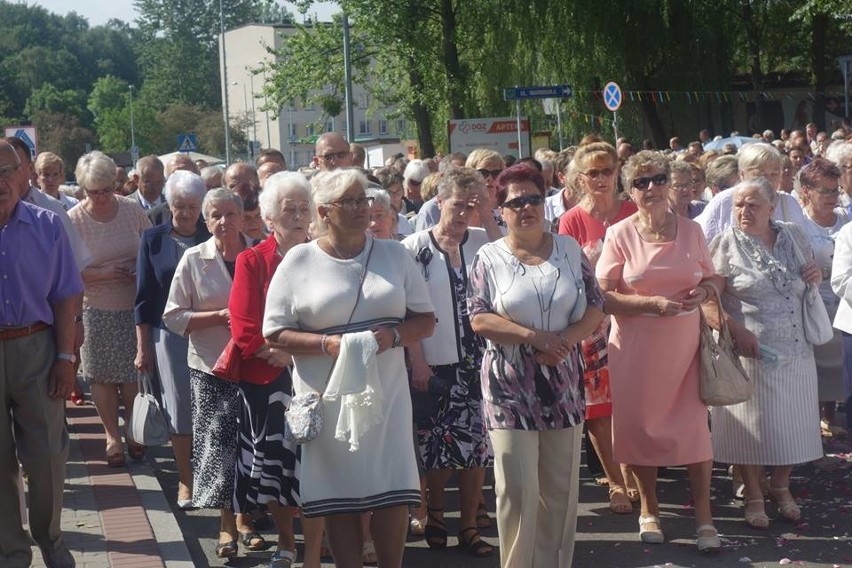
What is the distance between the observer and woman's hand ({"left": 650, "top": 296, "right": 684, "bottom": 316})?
23.0ft

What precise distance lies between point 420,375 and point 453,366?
439 millimetres

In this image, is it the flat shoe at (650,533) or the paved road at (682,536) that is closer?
the paved road at (682,536)

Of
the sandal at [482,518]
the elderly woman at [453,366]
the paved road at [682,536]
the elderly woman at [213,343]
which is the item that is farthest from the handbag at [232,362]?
the sandal at [482,518]

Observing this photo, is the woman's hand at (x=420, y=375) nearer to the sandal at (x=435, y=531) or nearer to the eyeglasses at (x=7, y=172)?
the sandal at (x=435, y=531)

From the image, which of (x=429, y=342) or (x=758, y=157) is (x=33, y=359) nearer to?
(x=429, y=342)

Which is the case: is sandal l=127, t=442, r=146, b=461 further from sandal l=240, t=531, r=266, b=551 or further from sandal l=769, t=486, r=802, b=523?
sandal l=769, t=486, r=802, b=523

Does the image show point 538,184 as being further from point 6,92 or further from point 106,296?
point 6,92

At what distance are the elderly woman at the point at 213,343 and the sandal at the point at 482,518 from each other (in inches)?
52.1

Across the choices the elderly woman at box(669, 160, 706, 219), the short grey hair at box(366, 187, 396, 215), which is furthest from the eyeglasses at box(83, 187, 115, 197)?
the elderly woman at box(669, 160, 706, 219)

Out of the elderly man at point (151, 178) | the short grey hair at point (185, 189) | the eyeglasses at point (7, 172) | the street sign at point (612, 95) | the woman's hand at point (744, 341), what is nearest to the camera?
the eyeglasses at point (7, 172)

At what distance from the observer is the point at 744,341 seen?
747 cm

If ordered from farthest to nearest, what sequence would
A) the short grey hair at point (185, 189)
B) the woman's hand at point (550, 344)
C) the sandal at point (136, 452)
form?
the sandal at point (136, 452), the short grey hair at point (185, 189), the woman's hand at point (550, 344)

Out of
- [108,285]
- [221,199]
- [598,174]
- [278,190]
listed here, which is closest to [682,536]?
[598,174]

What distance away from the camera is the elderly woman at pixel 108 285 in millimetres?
9367
